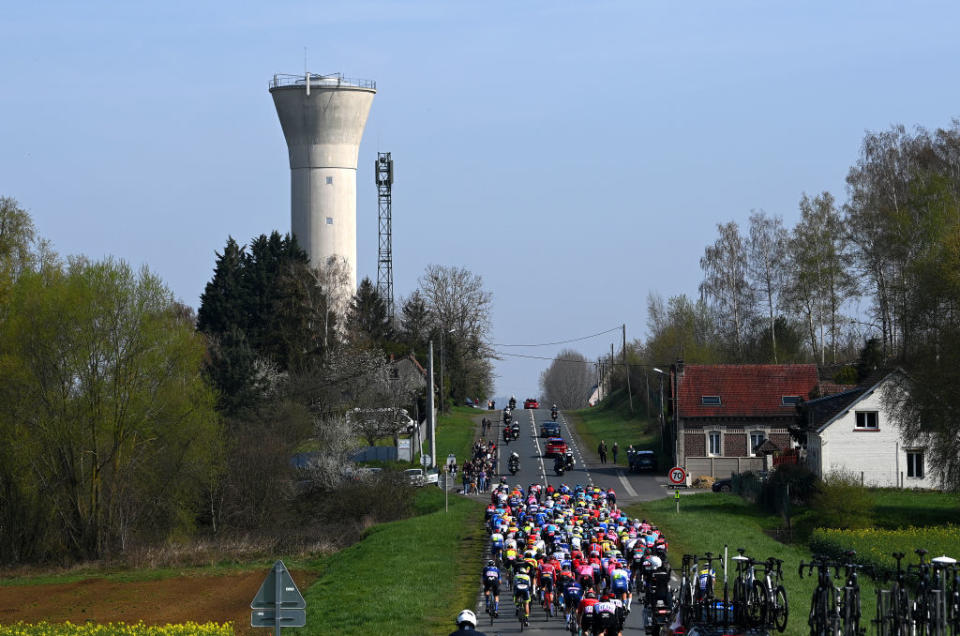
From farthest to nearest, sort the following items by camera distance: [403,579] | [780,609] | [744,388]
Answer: [744,388]
[403,579]
[780,609]

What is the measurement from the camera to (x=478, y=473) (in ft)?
212

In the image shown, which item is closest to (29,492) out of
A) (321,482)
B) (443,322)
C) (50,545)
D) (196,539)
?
(50,545)

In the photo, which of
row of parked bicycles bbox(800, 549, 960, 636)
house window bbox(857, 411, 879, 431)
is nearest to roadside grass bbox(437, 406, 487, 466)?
house window bbox(857, 411, 879, 431)

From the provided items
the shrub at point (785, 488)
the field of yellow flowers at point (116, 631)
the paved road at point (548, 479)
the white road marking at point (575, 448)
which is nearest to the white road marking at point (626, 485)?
the paved road at point (548, 479)

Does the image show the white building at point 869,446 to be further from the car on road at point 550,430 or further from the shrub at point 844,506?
the car on road at point 550,430

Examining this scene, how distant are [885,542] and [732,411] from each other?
26.0 metres

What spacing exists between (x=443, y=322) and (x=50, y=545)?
185ft

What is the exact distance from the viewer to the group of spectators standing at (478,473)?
→ 207 ft

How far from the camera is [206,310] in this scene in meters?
89.8

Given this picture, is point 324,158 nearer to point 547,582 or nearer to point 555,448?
point 555,448

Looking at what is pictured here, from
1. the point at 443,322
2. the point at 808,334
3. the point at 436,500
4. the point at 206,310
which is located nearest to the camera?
the point at 436,500

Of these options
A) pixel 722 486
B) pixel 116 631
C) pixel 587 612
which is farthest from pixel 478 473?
pixel 587 612

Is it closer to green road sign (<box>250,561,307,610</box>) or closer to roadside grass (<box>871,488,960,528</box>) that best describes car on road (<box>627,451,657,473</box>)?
roadside grass (<box>871,488,960,528</box>)

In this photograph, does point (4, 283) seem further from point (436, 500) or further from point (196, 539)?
point (436, 500)
